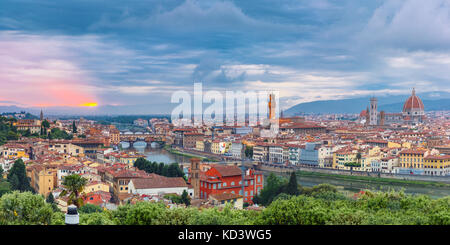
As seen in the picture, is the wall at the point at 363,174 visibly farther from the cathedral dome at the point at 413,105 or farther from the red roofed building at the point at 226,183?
the cathedral dome at the point at 413,105

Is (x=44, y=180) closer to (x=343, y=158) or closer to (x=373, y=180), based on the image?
(x=373, y=180)

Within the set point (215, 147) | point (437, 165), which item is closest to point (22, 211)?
point (437, 165)

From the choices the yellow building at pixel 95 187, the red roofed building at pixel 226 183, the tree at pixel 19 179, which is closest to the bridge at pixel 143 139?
the tree at pixel 19 179

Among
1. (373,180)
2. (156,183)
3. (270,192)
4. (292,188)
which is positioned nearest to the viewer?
(156,183)

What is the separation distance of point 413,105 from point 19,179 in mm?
17384

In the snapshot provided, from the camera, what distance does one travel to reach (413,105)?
20.4 meters

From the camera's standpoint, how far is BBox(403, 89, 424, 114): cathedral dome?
65.7 ft

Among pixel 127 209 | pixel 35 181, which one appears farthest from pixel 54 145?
pixel 127 209

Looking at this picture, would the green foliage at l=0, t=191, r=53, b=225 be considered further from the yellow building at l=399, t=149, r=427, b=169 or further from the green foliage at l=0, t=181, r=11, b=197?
the yellow building at l=399, t=149, r=427, b=169

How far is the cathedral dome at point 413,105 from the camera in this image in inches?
788

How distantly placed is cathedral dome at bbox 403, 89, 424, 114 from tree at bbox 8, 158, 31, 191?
16.6 meters

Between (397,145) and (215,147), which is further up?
(397,145)

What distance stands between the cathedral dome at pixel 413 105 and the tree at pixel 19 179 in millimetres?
16564

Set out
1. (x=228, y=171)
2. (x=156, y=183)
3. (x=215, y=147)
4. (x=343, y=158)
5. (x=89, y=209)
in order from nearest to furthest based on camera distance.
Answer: (x=89, y=209), (x=156, y=183), (x=228, y=171), (x=343, y=158), (x=215, y=147)
